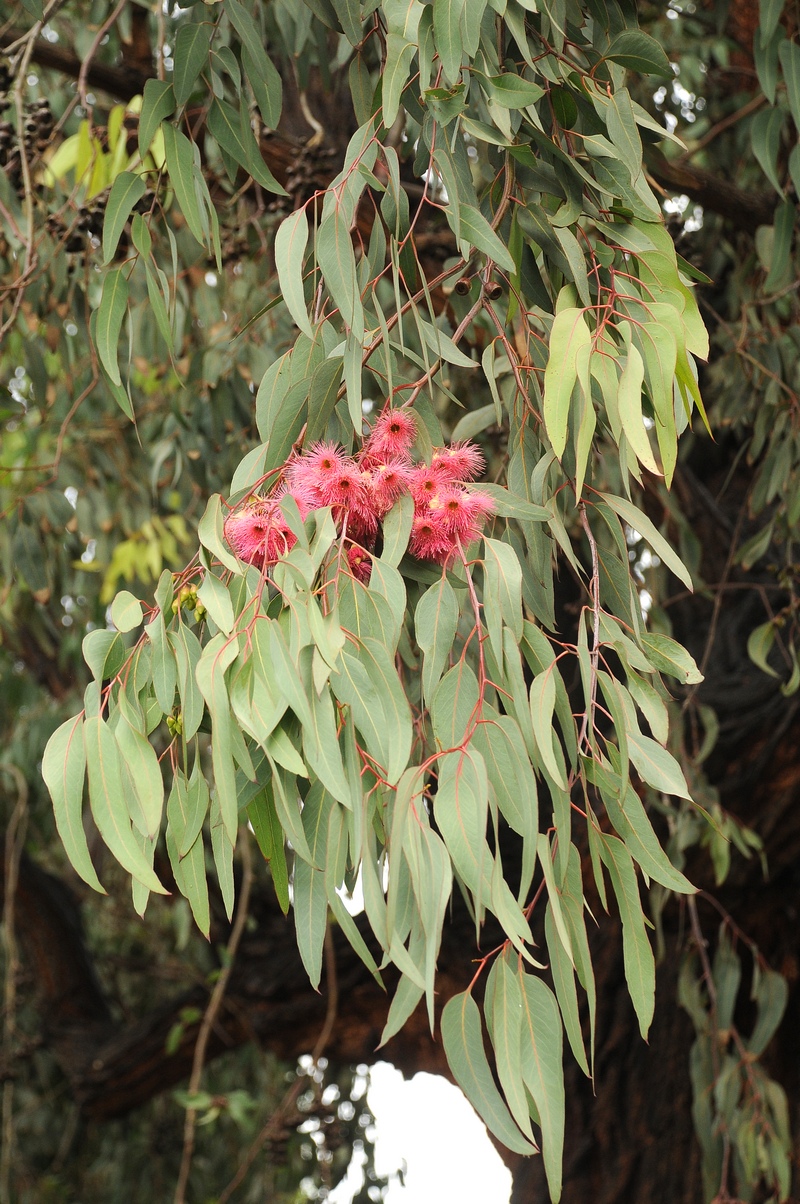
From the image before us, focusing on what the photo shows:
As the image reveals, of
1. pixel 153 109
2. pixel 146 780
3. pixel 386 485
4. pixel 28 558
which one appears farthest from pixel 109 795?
pixel 28 558

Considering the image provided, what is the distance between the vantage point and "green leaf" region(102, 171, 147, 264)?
0.85 meters

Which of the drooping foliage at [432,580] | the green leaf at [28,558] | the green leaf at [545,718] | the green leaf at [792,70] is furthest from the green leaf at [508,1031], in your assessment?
the green leaf at [28,558]

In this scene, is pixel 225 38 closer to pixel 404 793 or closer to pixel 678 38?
pixel 404 793

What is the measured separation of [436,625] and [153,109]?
52cm

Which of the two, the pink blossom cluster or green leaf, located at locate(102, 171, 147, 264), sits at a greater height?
the pink blossom cluster

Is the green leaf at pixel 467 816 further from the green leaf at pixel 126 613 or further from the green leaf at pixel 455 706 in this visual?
the green leaf at pixel 126 613

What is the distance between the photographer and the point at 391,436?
0.71 meters

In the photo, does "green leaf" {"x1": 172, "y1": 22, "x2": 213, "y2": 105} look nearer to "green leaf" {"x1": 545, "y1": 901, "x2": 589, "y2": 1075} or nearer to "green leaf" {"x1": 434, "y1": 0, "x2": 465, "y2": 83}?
"green leaf" {"x1": 434, "y1": 0, "x2": 465, "y2": 83}

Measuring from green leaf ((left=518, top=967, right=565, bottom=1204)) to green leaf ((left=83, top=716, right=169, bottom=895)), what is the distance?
0.21 metres

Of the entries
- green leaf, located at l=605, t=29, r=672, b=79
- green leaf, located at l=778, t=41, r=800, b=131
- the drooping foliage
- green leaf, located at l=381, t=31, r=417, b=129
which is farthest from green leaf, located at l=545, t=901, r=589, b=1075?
green leaf, located at l=778, t=41, r=800, b=131

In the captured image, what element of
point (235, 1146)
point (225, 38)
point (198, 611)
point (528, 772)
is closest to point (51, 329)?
point (225, 38)

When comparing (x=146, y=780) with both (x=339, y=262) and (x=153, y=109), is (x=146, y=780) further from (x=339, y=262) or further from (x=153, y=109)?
(x=153, y=109)

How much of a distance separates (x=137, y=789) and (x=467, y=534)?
24cm

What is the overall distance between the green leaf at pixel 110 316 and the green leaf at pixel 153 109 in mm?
109
